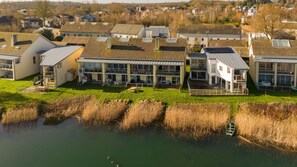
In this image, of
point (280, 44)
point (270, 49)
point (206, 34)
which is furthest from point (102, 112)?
point (206, 34)

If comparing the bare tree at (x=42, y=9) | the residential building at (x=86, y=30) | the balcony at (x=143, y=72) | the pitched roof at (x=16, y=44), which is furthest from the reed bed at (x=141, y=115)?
the bare tree at (x=42, y=9)

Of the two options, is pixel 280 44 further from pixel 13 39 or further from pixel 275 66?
pixel 13 39

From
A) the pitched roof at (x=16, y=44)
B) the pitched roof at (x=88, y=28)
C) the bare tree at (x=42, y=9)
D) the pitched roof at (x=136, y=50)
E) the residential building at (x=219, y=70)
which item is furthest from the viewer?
the bare tree at (x=42, y=9)

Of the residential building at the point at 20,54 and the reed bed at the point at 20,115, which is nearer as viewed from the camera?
the reed bed at the point at 20,115

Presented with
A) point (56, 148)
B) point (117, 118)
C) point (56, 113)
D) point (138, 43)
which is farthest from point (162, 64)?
point (56, 148)

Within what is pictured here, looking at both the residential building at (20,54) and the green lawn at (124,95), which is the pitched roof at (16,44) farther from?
the green lawn at (124,95)

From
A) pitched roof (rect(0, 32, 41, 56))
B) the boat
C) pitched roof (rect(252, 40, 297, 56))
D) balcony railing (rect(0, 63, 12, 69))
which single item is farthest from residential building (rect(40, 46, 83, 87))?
pitched roof (rect(252, 40, 297, 56))
